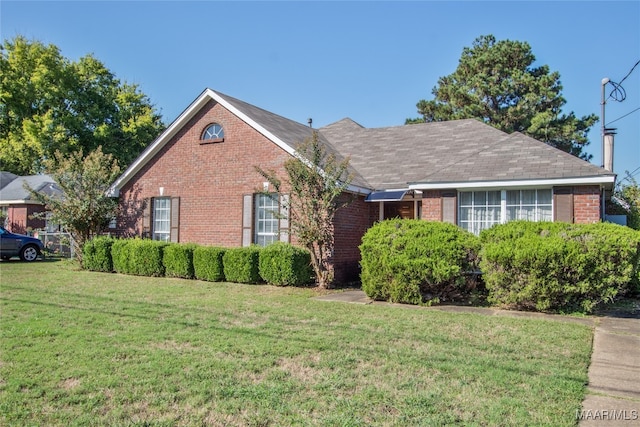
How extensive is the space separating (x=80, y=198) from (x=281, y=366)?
13.3 meters

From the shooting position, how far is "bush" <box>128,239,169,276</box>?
13.6 metres

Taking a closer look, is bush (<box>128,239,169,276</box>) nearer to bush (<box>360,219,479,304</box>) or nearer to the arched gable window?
the arched gable window

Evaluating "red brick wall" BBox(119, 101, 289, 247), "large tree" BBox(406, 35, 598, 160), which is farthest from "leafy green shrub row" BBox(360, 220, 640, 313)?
"large tree" BBox(406, 35, 598, 160)

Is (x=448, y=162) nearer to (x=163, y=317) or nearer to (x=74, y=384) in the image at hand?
(x=163, y=317)

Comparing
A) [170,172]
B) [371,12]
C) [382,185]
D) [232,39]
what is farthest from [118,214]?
[371,12]

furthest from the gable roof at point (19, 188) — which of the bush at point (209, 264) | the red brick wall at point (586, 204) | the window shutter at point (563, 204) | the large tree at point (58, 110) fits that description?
the red brick wall at point (586, 204)

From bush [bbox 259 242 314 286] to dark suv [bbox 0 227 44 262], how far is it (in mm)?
12382

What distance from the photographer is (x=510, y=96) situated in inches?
1292

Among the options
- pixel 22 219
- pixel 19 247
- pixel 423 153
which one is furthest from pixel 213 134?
pixel 22 219

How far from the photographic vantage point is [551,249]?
26.9 ft

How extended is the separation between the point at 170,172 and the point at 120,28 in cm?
454

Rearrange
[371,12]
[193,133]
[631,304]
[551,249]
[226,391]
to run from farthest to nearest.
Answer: [193,133]
[371,12]
[631,304]
[551,249]
[226,391]

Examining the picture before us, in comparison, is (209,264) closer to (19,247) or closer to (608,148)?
(19,247)

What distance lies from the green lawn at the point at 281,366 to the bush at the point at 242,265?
11.7ft
